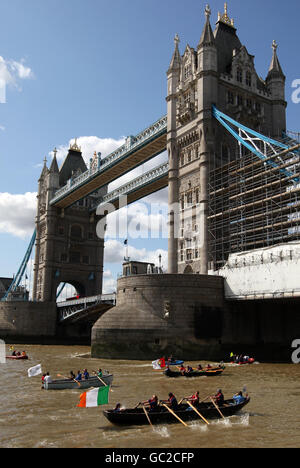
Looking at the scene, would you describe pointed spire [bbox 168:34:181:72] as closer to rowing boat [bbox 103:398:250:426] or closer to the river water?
the river water

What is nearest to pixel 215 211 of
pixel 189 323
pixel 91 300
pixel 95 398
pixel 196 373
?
pixel 189 323

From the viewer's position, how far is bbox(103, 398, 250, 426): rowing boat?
58.5 feet

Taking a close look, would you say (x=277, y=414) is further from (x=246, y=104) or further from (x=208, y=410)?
(x=246, y=104)

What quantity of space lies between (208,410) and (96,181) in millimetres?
67915

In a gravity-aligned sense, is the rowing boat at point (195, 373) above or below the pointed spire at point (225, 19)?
below

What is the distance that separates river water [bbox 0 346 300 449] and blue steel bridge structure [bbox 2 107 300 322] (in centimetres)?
1883

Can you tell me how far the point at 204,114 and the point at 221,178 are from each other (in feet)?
29.2

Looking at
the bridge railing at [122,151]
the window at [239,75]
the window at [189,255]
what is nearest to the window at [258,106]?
the window at [239,75]

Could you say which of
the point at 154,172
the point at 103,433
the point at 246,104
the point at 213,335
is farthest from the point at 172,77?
the point at 103,433

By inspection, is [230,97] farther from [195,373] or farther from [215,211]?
[195,373]

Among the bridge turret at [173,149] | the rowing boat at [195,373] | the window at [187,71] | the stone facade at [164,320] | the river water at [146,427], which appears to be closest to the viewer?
the river water at [146,427]

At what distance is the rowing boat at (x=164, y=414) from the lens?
17828 mm

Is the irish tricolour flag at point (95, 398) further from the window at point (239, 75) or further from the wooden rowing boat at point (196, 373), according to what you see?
the window at point (239, 75)

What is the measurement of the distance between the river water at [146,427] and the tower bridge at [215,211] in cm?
913
